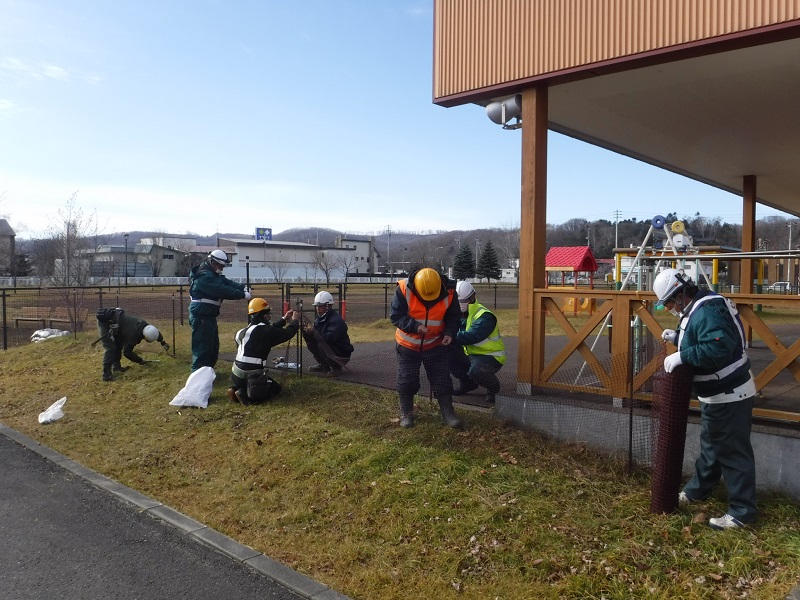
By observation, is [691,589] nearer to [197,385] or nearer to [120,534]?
[120,534]

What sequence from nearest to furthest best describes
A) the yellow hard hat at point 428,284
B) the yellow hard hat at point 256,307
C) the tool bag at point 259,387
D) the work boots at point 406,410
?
the yellow hard hat at point 428,284 < the work boots at point 406,410 < the tool bag at point 259,387 < the yellow hard hat at point 256,307

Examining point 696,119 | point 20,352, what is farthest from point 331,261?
point 696,119

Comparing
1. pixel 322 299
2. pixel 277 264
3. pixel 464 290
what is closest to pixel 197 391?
pixel 322 299

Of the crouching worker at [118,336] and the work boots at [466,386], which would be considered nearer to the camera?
the work boots at [466,386]

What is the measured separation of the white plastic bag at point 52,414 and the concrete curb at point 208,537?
58.6 inches

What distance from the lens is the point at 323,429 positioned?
22.2 ft

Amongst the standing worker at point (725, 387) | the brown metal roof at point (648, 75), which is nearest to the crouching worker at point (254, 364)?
the brown metal roof at point (648, 75)

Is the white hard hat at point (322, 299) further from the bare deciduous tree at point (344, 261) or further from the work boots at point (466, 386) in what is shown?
the bare deciduous tree at point (344, 261)

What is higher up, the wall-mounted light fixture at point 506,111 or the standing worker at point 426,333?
the wall-mounted light fixture at point 506,111

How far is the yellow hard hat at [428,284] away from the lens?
6207 millimetres

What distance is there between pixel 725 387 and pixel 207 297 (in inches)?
279

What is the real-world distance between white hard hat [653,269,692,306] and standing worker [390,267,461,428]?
226 cm

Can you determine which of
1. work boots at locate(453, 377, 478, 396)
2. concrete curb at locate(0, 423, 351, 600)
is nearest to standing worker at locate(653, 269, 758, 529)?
concrete curb at locate(0, 423, 351, 600)

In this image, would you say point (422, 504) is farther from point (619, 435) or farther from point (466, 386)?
point (466, 386)
